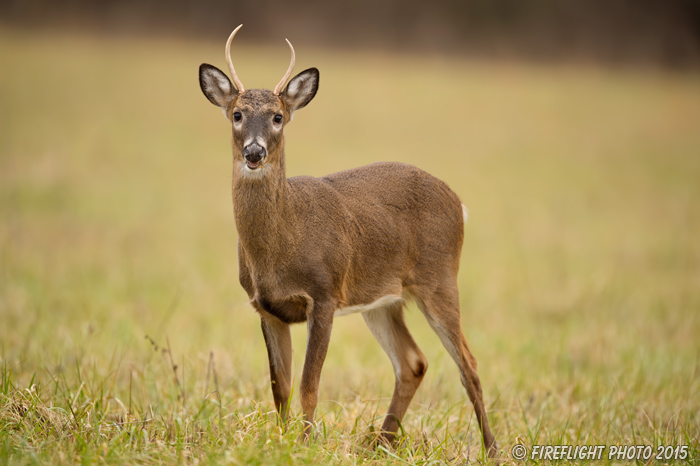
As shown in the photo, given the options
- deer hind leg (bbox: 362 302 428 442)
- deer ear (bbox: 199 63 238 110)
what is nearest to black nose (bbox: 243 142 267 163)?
deer ear (bbox: 199 63 238 110)

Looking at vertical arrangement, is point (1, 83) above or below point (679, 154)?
above

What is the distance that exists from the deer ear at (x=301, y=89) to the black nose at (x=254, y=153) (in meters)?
0.62

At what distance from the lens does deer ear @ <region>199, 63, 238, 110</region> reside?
5.13m

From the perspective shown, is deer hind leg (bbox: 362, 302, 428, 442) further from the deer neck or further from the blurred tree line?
the blurred tree line

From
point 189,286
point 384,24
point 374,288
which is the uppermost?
point 384,24

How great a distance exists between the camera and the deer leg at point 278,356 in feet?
17.0

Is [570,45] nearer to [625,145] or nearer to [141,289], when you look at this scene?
[625,145]

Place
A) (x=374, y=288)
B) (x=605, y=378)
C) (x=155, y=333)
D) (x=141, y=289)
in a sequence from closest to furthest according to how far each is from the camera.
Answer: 1. (x=374, y=288)
2. (x=605, y=378)
3. (x=155, y=333)
4. (x=141, y=289)

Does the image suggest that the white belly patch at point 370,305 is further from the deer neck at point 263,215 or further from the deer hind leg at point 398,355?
the deer neck at point 263,215

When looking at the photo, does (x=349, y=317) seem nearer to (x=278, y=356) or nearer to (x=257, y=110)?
(x=278, y=356)

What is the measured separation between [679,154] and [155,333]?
21.5 m

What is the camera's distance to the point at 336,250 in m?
5.16

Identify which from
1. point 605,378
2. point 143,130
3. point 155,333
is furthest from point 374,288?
point 143,130

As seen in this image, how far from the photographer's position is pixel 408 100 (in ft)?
100
